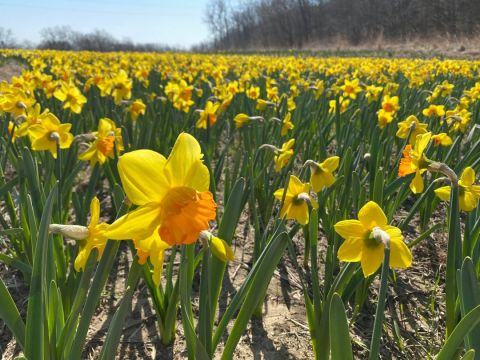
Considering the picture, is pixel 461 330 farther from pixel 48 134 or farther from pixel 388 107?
pixel 388 107

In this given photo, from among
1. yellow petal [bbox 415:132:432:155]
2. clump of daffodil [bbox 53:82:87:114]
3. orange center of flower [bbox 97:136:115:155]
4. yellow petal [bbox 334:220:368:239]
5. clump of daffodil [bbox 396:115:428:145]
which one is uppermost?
clump of daffodil [bbox 53:82:87:114]

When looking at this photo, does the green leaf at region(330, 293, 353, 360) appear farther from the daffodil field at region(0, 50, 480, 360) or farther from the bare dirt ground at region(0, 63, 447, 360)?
the bare dirt ground at region(0, 63, 447, 360)

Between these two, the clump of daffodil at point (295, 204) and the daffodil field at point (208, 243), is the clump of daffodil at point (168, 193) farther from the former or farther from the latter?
the clump of daffodil at point (295, 204)

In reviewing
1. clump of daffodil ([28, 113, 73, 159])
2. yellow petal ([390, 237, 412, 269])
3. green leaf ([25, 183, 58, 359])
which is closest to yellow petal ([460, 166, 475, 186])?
yellow petal ([390, 237, 412, 269])

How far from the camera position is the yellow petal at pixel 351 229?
1.02 metres

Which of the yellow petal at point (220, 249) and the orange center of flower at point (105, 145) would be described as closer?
the yellow petal at point (220, 249)

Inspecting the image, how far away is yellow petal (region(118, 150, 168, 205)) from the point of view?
28.5 inches

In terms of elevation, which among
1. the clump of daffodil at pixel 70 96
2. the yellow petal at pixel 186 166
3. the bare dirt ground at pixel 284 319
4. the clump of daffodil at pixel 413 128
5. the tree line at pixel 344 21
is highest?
Answer: the tree line at pixel 344 21

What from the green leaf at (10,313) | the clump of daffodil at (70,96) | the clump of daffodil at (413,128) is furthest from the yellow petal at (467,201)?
the clump of daffodil at (70,96)

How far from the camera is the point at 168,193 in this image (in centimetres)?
76

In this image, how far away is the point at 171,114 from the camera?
3506mm

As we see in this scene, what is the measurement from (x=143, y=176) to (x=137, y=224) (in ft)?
0.30

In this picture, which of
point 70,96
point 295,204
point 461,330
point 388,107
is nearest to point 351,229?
point 461,330

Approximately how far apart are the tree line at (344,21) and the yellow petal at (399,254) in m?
35.5
